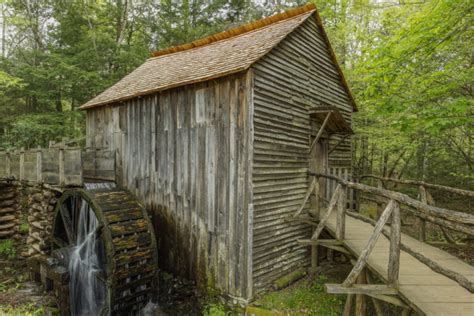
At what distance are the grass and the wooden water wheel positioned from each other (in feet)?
8.54

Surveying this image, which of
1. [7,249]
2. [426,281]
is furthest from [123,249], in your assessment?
[7,249]

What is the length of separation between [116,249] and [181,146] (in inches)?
105

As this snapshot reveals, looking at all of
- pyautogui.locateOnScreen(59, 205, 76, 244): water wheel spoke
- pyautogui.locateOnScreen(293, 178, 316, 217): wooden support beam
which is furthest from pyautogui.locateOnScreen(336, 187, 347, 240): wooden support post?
pyautogui.locateOnScreen(59, 205, 76, 244): water wheel spoke

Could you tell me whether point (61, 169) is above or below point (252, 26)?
below

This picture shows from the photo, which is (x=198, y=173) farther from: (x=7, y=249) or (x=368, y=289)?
(x=7, y=249)

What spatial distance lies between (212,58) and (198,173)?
299cm

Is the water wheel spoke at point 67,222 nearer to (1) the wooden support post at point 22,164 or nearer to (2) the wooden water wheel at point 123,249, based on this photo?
(2) the wooden water wheel at point 123,249

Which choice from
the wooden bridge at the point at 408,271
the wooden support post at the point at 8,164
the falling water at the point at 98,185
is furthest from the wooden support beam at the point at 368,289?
the wooden support post at the point at 8,164

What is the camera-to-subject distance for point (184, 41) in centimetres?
1594

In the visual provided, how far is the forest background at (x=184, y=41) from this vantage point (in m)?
7.34

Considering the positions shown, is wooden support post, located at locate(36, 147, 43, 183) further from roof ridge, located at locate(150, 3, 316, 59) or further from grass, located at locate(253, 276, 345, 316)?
grass, located at locate(253, 276, 345, 316)

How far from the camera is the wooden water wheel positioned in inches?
242

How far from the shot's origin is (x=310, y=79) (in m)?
8.02

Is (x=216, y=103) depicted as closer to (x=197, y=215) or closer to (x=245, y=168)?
(x=245, y=168)
